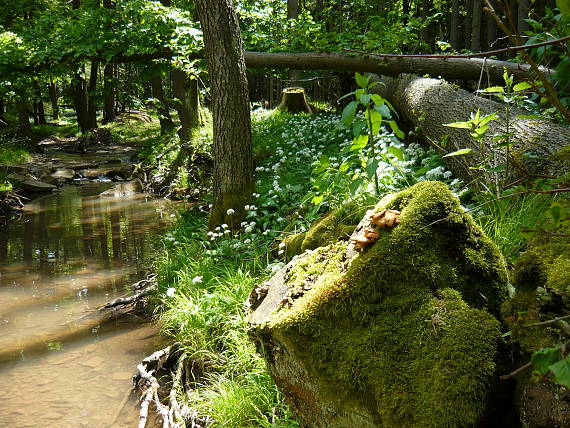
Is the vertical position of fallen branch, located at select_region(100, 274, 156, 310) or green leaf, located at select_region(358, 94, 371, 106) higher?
green leaf, located at select_region(358, 94, 371, 106)

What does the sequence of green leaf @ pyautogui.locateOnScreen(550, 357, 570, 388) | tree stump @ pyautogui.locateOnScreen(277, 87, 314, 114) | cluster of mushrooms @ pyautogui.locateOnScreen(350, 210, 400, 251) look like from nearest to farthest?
green leaf @ pyautogui.locateOnScreen(550, 357, 570, 388) < cluster of mushrooms @ pyautogui.locateOnScreen(350, 210, 400, 251) < tree stump @ pyautogui.locateOnScreen(277, 87, 314, 114)

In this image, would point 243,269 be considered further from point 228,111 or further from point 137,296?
point 228,111

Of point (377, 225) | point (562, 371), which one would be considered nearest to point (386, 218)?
point (377, 225)

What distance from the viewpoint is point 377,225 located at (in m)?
2.55

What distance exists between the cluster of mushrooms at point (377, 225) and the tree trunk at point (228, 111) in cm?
365

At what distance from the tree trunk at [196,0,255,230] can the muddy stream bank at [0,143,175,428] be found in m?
1.88

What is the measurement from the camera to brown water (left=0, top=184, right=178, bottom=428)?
12.9ft

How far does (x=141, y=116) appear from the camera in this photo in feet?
93.8

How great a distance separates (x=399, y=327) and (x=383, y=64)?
7.56 meters

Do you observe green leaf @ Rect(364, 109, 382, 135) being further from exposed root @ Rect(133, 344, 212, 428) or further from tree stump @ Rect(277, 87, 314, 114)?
tree stump @ Rect(277, 87, 314, 114)

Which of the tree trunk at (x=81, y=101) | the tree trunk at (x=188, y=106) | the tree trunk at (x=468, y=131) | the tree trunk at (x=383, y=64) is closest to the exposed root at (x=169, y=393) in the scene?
the tree trunk at (x=468, y=131)

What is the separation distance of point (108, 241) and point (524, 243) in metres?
7.63

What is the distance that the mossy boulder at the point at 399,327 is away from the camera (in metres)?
2.02

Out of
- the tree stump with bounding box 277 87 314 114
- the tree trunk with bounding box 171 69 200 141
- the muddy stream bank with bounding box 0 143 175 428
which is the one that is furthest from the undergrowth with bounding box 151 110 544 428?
the tree stump with bounding box 277 87 314 114
